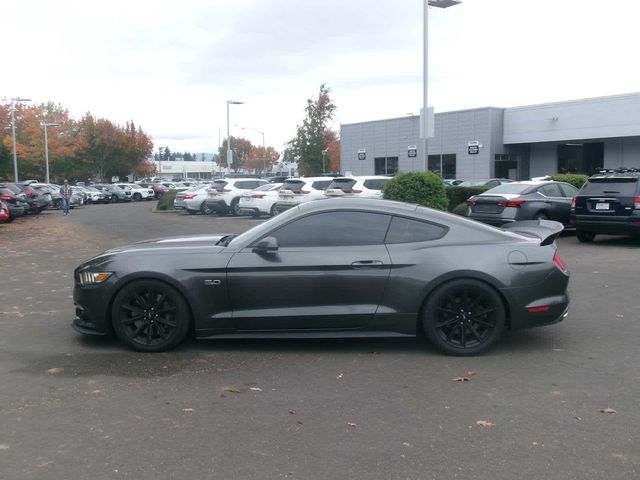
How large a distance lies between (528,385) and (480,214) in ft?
37.8

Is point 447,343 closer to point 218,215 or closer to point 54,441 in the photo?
point 54,441

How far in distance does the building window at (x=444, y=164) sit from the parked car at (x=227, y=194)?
1941 cm

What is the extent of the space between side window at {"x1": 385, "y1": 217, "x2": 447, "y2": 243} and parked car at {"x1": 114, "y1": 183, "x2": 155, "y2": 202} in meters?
50.1

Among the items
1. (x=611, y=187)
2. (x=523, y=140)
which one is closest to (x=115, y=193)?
(x=523, y=140)

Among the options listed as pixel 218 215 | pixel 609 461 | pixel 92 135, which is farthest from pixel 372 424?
pixel 92 135

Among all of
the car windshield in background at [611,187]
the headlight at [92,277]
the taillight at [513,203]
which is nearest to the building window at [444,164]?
the taillight at [513,203]

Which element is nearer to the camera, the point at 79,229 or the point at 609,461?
the point at 609,461

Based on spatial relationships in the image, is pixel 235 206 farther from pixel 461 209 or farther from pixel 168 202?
pixel 461 209

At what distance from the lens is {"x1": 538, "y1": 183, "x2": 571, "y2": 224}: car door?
16328mm

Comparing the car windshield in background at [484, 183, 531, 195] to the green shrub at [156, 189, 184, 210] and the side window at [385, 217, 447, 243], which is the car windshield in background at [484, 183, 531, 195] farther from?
the green shrub at [156, 189, 184, 210]

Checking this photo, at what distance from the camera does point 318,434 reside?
4402 millimetres

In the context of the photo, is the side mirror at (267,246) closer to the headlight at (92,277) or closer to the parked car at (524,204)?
the headlight at (92,277)

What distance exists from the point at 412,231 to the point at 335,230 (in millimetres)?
742

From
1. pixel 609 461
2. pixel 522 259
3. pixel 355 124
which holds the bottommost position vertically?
pixel 609 461
